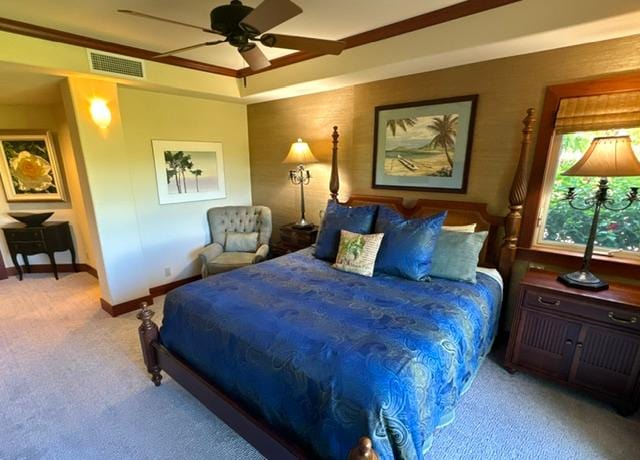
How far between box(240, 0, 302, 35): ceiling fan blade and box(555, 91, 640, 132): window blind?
2087 millimetres

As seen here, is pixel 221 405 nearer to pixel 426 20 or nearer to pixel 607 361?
pixel 607 361

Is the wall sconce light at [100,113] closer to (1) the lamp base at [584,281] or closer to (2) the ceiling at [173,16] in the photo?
(2) the ceiling at [173,16]

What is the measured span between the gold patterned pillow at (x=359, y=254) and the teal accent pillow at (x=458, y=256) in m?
0.48

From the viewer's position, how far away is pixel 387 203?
3.20 metres

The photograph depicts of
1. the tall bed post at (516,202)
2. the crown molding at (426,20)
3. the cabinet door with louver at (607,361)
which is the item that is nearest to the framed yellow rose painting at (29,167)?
the crown molding at (426,20)

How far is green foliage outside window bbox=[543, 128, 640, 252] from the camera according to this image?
85.3 inches

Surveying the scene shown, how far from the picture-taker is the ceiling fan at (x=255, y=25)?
150cm

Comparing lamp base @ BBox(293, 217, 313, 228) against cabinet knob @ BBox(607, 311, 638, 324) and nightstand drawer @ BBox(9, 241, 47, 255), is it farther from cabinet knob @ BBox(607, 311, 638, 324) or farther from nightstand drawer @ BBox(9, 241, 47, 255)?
nightstand drawer @ BBox(9, 241, 47, 255)

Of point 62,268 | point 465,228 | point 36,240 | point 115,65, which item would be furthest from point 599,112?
point 62,268

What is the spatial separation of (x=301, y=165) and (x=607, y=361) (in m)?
3.28

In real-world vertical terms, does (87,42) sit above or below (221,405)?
above

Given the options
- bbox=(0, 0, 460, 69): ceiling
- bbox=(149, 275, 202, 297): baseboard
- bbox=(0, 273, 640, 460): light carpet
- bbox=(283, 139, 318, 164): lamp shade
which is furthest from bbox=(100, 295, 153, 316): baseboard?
bbox=(0, 0, 460, 69): ceiling

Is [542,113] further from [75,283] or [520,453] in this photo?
[75,283]

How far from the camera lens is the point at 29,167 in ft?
14.3
